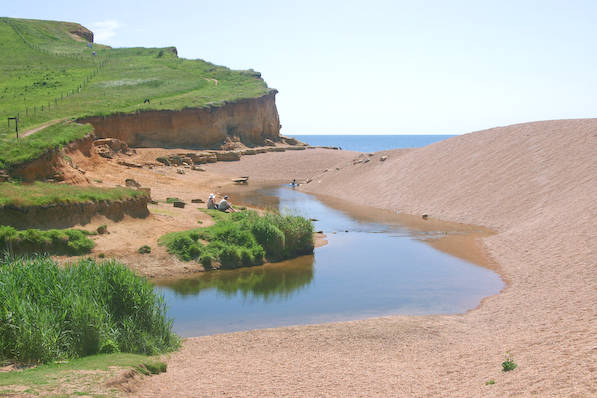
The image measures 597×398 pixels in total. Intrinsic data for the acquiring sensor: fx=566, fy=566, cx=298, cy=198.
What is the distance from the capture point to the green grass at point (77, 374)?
27.5 ft

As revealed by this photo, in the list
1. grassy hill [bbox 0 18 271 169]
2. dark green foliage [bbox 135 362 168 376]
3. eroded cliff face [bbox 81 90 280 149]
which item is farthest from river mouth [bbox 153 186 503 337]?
eroded cliff face [bbox 81 90 280 149]

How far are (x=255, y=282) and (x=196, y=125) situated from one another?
41899mm

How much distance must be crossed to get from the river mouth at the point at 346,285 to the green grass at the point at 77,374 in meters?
4.70

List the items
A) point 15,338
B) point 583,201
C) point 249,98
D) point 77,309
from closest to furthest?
point 15,338 < point 77,309 < point 583,201 < point 249,98

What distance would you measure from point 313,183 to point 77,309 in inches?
1651

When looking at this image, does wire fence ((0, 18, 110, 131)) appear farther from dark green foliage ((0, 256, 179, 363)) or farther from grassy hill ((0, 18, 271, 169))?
dark green foliage ((0, 256, 179, 363))

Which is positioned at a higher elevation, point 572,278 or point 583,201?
point 583,201

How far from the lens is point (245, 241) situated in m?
23.3

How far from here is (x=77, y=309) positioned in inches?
428

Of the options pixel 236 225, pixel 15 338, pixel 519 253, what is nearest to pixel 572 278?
pixel 519 253

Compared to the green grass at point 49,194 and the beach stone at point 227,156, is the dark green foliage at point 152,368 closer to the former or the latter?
the green grass at point 49,194

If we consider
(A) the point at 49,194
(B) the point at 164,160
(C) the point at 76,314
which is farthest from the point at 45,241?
(B) the point at 164,160

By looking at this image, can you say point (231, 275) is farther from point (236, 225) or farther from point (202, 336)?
point (202, 336)

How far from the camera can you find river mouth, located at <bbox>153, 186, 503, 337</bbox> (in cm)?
1670
